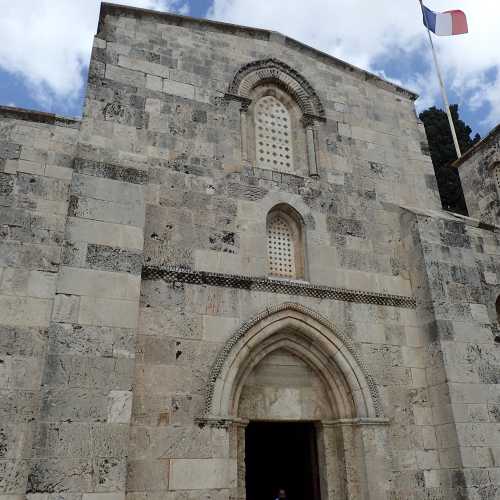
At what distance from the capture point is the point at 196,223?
8.07 m

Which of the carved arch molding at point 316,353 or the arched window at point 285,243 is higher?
the arched window at point 285,243

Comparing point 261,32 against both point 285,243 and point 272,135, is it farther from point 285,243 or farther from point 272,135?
point 285,243

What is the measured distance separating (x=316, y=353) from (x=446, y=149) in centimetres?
1907

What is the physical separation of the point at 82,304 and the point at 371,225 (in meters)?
5.40

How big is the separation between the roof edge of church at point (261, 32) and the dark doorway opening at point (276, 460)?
7391 millimetres

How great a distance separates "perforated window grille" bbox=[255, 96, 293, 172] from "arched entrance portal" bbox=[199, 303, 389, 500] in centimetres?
286

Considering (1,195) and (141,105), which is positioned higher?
(141,105)

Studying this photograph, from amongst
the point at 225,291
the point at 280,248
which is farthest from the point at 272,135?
the point at 225,291

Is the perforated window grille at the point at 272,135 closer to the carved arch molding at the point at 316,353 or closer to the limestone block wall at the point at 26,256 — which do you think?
the carved arch molding at the point at 316,353

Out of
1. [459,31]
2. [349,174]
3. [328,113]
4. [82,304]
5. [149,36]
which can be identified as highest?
[459,31]

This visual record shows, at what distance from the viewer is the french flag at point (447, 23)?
15.2m

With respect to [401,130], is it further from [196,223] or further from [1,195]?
[1,195]

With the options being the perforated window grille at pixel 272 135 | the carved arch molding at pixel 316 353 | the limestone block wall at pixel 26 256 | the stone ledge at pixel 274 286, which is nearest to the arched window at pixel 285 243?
the stone ledge at pixel 274 286

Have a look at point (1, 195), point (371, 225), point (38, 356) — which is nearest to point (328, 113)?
point (371, 225)
